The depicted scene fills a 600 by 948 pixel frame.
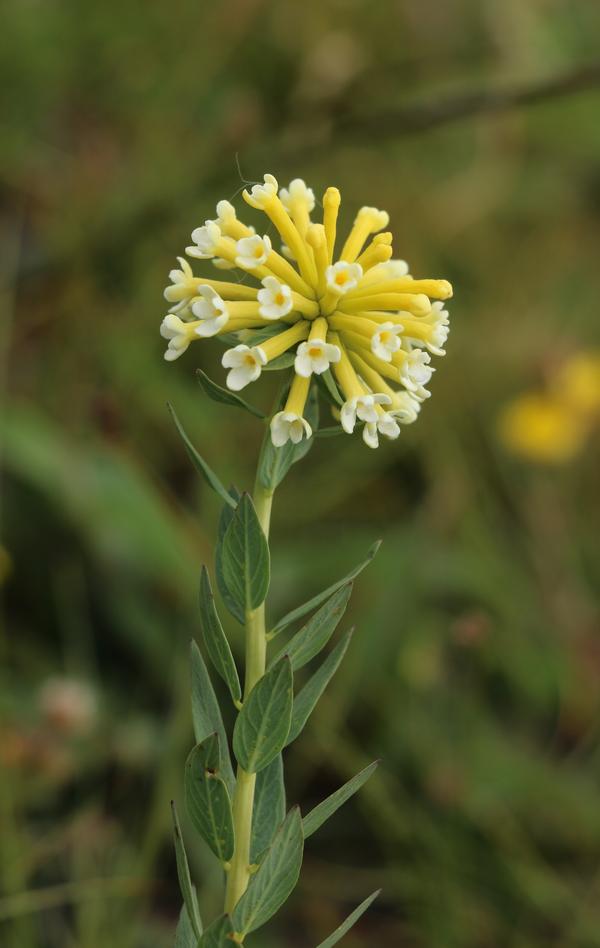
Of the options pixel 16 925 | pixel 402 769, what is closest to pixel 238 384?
pixel 16 925

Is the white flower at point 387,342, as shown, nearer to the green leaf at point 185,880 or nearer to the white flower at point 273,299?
the white flower at point 273,299

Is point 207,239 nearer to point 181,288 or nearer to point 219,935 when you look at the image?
point 181,288

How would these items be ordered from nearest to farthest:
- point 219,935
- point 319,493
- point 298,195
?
point 219,935 < point 298,195 < point 319,493

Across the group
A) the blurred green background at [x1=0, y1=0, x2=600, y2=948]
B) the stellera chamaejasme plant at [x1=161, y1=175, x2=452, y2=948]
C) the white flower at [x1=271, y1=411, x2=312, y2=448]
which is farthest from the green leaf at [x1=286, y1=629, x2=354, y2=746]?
the blurred green background at [x1=0, y1=0, x2=600, y2=948]

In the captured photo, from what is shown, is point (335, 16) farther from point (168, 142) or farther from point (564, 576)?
point (564, 576)

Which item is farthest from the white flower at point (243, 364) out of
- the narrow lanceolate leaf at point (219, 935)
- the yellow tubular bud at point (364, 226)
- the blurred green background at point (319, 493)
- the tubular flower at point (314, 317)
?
the blurred green background at point (319, 493)

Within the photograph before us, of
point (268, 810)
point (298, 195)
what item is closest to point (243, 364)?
point (298, 195)

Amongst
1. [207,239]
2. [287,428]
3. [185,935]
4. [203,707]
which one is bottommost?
[185,935]
